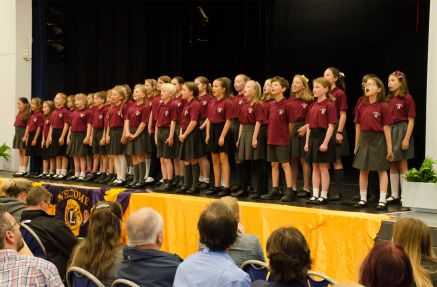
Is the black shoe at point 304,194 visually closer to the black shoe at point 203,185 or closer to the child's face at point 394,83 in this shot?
the black shoe at point 203,185

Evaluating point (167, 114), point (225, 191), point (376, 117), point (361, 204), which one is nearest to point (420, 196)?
point (361, 204)

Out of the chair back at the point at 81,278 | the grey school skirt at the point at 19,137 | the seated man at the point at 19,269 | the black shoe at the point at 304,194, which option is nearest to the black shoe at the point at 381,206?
the black shoe at the point at 304,194

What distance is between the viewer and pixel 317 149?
6297mm

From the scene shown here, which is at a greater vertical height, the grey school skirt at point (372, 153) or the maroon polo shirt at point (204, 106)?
the maroon polo shirt at point (204, 106)

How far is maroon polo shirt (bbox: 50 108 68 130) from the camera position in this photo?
923cm

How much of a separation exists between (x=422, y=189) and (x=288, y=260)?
140 inches

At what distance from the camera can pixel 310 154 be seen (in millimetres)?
6359

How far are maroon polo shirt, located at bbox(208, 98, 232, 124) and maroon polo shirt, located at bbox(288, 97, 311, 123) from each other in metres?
0.77

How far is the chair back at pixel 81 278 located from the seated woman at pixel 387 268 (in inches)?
51.6

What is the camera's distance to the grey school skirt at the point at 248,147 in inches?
267

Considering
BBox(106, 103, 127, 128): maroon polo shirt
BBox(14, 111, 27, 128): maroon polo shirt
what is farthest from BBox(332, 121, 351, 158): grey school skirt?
BBox(14, 111, 27, 128): maroon polo shirt

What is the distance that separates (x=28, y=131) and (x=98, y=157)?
1.51 metres

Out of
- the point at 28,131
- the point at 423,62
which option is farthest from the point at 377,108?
the point at 28,131

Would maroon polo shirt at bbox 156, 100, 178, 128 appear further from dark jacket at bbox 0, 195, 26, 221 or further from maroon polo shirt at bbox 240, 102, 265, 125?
dark jacket at bbox 0, 195, 26, 221
